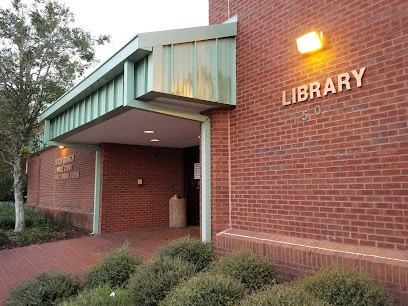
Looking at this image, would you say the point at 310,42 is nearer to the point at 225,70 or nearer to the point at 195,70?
the point at 225,70

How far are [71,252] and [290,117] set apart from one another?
5.97 meters

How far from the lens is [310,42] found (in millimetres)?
4633

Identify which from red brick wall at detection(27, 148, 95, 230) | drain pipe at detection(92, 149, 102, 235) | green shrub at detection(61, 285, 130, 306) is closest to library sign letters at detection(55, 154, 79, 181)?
red brick wall at detection(27, 148, 95, 230)

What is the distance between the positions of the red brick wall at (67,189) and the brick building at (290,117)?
4554mm

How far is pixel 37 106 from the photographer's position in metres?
10.8

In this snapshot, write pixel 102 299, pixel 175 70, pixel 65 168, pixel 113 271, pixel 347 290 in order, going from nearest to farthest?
pixel 347 290, pixel 102 299, pixel 113 271, pixel 175 70, pixel 65 168

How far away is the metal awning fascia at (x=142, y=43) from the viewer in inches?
202

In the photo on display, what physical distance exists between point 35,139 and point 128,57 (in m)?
8.13

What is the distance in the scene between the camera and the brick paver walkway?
624 centimetres

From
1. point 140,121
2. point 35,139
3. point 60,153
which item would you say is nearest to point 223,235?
point 140,121

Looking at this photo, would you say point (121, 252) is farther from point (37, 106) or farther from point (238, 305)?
point (37, 106)

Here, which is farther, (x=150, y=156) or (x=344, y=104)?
(x=150, y=156)

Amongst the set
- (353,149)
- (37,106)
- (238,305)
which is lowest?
(238,305)

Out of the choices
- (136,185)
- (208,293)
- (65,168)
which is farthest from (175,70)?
(65,168)
